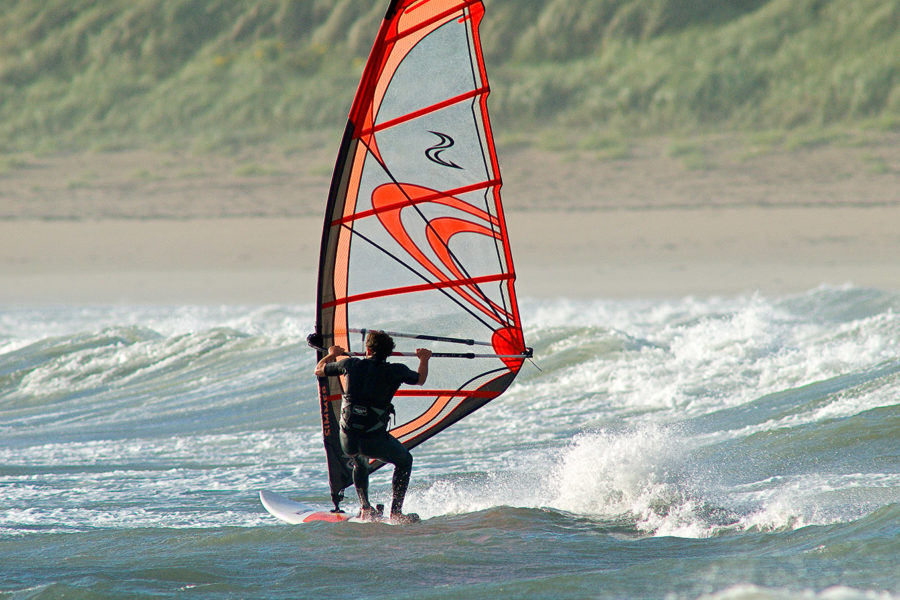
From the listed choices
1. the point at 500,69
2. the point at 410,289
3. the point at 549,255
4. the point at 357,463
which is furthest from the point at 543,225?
the point at 357,463

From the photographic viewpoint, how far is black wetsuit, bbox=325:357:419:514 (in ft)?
15.8

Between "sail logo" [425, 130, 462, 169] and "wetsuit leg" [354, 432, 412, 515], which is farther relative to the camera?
"sail logo" [425, 130, 462, 169]

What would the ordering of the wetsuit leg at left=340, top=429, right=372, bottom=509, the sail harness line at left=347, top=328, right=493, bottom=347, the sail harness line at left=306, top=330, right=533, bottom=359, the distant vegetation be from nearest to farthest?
the wetsuit leg at left=340, top=429, right=372, bottom=509 → the sail harness line at left=306, top=330, right=533, bottom=359 → the sail harness line at left=347, top=328, right=493, bottom=347 → the distant vegetation

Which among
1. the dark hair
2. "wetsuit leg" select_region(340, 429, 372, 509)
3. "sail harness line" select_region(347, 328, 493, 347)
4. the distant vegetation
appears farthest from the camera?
the distant vegetation

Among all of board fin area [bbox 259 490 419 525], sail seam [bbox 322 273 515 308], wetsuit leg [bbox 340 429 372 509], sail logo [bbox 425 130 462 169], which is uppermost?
sail logo [bbox 425 130 462 169]

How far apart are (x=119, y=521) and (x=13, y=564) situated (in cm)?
83

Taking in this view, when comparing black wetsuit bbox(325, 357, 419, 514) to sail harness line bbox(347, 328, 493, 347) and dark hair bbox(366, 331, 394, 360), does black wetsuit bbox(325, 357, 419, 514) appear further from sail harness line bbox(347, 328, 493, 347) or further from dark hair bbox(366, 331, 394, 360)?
sail harness line bbox(347, 328, 493, 347)

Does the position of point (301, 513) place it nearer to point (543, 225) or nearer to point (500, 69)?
point (543, 225)

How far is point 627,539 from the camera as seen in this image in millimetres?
4926

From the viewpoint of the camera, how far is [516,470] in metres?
6.34

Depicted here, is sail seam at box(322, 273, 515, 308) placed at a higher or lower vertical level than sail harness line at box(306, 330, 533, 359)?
higher

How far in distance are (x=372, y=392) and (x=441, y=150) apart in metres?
1.19

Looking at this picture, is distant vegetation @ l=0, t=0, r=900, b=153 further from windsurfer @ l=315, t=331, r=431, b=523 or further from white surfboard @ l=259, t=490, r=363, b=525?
windsurfer @ l=315, t=331, r=431, b=523

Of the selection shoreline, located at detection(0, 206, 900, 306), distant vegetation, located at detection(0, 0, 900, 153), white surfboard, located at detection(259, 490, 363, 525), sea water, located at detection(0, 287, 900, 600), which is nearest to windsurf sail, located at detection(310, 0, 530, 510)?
white surfboard, located at detection(259, 490, 363, 525)
